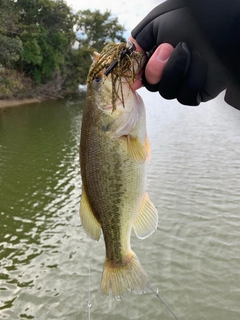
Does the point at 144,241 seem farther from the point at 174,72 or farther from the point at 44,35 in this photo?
the point at 44,35

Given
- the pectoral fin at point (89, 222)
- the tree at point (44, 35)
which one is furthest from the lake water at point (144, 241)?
the tree at point (44, 35)

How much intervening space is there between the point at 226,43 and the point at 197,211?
760 cm

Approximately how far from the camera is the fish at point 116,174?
2.05 meters

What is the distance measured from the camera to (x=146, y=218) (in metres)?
2.35

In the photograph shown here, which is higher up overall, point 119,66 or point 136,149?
point 119,66

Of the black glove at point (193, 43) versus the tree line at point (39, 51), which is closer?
the black glove at point (193, 43)

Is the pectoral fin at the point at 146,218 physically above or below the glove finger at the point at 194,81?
below

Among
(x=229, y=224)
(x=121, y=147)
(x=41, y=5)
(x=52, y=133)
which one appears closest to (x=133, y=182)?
(x=121, y=147)

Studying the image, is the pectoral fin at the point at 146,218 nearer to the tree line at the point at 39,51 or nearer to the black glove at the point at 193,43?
the black glove at the point at 193,43

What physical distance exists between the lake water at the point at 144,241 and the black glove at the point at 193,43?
4.88 m

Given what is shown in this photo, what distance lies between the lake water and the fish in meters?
3.70

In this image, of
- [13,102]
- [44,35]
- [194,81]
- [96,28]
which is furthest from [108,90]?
[96,28]

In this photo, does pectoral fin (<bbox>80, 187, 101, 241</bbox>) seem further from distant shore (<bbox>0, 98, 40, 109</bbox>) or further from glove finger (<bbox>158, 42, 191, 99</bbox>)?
distant shore (<bbox>0, 98, 40, 109</bbox>)

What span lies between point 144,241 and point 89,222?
215 inches
